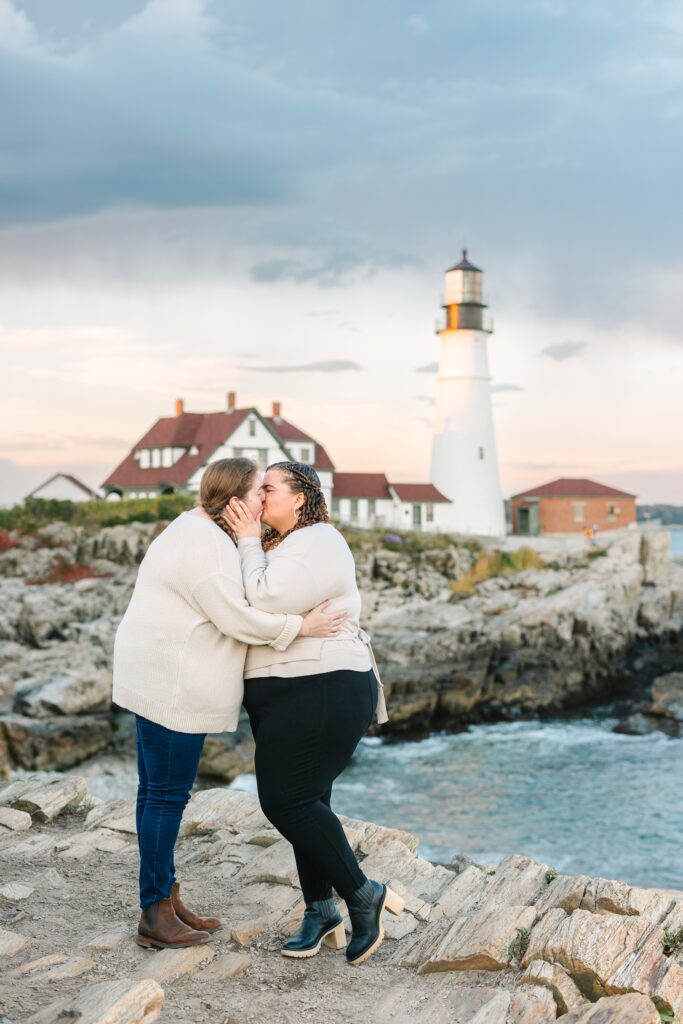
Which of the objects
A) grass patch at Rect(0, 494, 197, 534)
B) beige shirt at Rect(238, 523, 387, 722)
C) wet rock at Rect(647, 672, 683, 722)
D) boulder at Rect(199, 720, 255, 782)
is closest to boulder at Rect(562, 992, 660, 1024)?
beige shirt at Rect(238, 523, 387, 722)

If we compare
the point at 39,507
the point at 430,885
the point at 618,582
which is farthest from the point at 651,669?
the point at 430,885

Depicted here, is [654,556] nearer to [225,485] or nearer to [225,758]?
[225,758]

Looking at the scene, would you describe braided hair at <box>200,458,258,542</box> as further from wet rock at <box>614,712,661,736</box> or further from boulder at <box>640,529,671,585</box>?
boulder at <box>640,529,671,585</box>

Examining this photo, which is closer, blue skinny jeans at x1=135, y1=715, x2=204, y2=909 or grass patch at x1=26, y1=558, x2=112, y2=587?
blue skinny jeans at x1=135, y1=715, x2=204, y2=909

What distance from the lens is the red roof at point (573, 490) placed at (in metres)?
48.2

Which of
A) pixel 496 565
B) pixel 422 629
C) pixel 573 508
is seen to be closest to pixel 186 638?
pixel 422 629

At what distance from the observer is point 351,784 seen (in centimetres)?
1872

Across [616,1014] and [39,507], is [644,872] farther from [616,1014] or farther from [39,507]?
[39,507]

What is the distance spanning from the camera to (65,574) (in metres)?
32.7

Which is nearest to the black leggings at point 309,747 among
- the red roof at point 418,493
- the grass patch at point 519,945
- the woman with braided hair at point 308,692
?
the woman with braided hair at point 308,692

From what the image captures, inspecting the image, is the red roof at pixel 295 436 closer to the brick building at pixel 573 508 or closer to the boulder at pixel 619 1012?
the brick building at pixel 573 508

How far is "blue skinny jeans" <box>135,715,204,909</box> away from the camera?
436 cm

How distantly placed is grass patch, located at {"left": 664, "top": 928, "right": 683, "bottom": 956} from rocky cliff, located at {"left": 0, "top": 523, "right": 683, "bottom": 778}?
13689mm

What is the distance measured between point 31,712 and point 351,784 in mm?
6294
